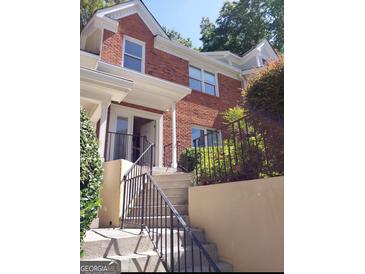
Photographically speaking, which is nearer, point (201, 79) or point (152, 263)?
point (152, 263)

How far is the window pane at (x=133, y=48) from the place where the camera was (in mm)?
4125

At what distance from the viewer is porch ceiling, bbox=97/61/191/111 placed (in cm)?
332

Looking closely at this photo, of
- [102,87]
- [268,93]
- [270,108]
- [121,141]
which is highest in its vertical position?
[102,87]

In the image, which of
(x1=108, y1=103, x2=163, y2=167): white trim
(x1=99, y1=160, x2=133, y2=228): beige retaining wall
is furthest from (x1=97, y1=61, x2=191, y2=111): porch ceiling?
(x1=99, y1=160, x2=133, y2=228): beige retaining wall

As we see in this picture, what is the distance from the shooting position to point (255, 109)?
208cm

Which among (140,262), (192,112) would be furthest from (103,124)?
(192,112)

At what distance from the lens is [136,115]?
3.41 m

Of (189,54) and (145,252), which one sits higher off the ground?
(189,54)

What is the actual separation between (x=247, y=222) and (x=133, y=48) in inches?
136

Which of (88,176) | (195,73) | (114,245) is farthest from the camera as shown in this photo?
(195,73)

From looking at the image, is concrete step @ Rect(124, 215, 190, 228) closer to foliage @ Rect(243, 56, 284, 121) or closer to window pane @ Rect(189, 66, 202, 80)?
foliage @ Rect(243, 56, 284, 121)

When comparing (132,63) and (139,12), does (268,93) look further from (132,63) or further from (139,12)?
(132,63)

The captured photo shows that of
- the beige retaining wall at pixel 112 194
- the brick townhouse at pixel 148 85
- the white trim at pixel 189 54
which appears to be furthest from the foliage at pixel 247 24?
the beige retaining wall at pixel 112 194

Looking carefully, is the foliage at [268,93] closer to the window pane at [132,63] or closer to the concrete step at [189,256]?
the concrete step at [189,256]
